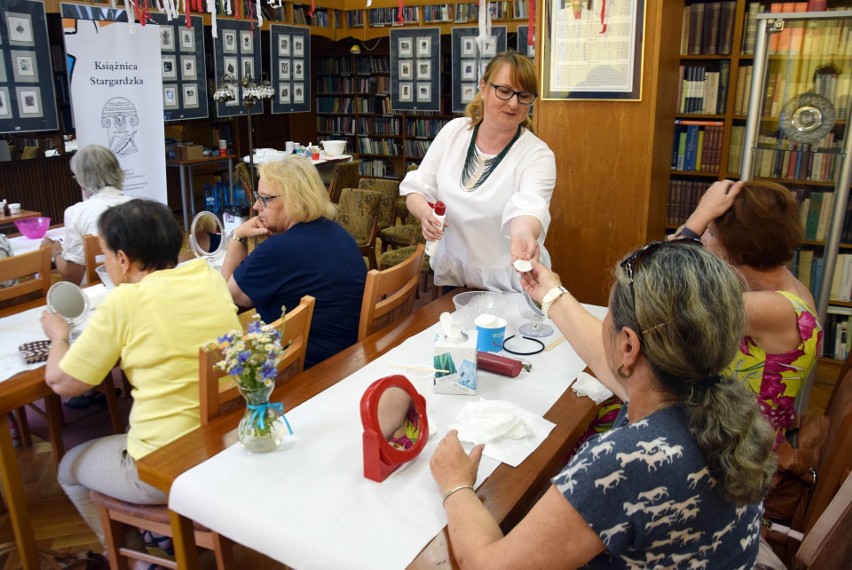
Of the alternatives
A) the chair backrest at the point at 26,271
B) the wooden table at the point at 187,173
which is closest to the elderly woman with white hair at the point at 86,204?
the chair backrest at the point at 26,271

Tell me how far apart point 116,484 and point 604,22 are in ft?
8.97

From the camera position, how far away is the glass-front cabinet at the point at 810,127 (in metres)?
3.14

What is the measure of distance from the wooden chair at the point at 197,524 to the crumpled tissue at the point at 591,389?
762 millimetres

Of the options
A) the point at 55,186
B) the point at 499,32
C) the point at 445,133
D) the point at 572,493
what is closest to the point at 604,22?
the point at 445,133

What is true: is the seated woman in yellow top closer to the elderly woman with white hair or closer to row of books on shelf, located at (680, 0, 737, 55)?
the elderly woman with white hair

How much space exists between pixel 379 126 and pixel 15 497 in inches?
332

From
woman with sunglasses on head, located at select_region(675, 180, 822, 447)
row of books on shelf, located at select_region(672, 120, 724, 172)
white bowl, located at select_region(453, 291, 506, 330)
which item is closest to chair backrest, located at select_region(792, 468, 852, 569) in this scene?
woman with sunglasses on head, located at select_region(675, 180, 822, 447)

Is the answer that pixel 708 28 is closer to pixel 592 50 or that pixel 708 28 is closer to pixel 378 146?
pixel 592 50

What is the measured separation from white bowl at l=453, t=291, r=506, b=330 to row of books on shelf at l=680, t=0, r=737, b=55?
95.2 inches

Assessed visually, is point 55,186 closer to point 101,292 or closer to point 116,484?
point 101,292

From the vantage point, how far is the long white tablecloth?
75.5 inches

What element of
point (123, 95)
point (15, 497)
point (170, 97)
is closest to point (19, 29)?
point (123, 95)

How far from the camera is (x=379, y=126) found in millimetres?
9812

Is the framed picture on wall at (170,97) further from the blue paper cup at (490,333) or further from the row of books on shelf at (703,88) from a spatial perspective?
the blue paper cup at (490,333)
